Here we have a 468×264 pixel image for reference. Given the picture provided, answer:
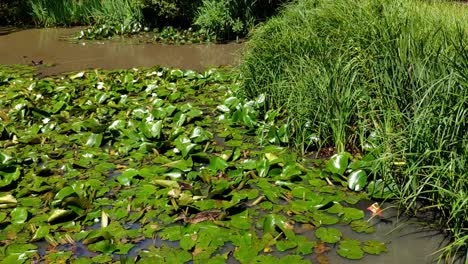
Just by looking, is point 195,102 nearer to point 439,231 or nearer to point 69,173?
point 69,173

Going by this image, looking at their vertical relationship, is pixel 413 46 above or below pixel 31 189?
above

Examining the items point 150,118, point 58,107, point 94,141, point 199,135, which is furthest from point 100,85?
point 199,135

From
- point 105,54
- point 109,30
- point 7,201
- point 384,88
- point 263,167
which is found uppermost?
point 384,88

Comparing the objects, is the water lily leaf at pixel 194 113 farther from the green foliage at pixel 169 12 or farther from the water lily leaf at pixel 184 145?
the green foliage at pixel 169 12

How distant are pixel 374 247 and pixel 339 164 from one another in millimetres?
876

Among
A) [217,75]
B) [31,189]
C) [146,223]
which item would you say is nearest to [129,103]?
[217,75]

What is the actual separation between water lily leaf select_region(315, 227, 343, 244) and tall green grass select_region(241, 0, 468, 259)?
0.53 meters

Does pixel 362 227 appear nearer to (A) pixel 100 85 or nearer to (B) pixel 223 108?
(B) pixel 223 108

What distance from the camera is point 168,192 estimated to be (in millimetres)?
3361

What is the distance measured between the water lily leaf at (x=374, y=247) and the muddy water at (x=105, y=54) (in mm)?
5074

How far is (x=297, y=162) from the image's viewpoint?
400 centimetres

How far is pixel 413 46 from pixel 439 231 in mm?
1487

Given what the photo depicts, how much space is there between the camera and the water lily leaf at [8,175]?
142 inches

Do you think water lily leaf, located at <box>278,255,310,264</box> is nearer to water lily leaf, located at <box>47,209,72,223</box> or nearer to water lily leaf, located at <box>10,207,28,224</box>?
water lily leaf, located at <box>47,209,72,223</box>
